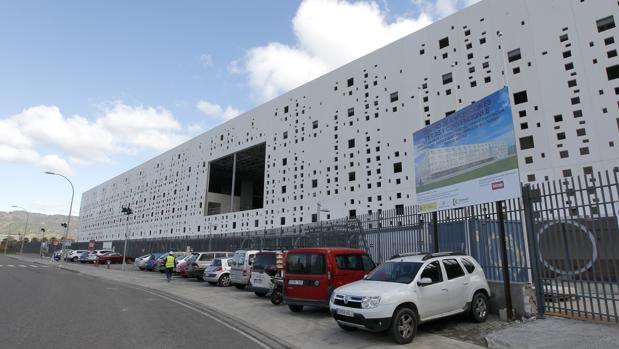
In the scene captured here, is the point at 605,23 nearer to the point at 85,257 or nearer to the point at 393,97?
the point at 393,97

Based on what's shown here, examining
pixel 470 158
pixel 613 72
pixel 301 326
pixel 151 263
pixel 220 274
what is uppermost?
pixel 613 72

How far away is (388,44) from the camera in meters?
40.4

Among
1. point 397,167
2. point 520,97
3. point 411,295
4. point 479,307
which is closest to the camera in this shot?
point 411,295

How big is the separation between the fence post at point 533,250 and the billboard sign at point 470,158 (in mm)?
552

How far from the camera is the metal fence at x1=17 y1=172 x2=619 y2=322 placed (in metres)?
8.04

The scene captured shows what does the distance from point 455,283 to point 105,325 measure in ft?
26.9

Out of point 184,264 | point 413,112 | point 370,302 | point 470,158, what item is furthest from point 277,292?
point 413,112

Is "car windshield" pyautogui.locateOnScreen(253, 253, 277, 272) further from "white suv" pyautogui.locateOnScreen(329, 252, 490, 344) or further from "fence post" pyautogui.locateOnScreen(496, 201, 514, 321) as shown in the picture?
"fence post" pyautogui.locateOnScreen(496, 201, 514, 321)

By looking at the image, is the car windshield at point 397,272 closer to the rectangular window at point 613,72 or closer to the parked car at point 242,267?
the parked car at point 242,267

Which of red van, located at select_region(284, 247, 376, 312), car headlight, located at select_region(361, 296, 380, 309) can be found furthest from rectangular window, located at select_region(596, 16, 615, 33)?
car headlight, located at select_region(361, 296, 380, 309)

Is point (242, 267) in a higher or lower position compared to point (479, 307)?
higher

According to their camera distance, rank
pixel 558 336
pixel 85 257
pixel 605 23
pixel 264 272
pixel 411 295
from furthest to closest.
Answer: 1. pixel 85 257
2. pixel 605 23
3. pixel 264 272
4. pixel 411 295
5. pixel 558 336

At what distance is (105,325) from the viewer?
891 cm

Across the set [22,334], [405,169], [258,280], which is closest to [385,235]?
[258,280]
